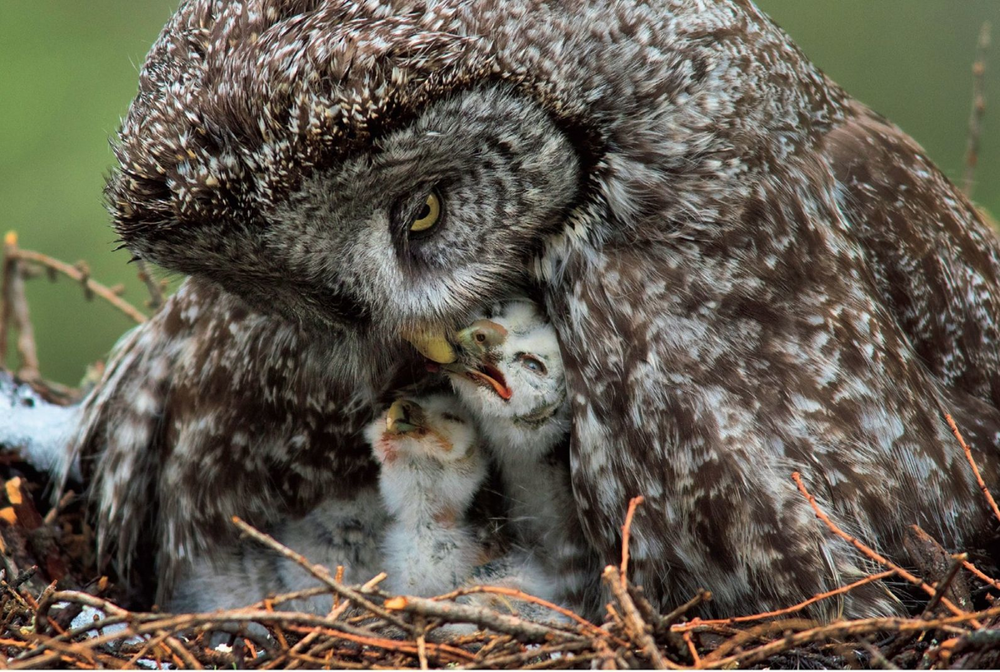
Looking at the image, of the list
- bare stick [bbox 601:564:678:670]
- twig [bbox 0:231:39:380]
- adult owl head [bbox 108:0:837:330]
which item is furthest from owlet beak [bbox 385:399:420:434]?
twig [bbox 0:231:39:380]

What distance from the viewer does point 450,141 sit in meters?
2.89

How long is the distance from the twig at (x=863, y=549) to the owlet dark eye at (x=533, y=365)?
72 centimetres

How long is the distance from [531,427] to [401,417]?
384 mm

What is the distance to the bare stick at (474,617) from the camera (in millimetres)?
2627

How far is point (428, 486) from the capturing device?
344 cm

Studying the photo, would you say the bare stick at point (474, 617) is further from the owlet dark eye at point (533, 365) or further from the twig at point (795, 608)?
the owlet dark eye at point (533, 365)

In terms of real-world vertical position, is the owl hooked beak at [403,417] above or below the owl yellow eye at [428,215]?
below

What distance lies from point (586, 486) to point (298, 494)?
1.00 meters

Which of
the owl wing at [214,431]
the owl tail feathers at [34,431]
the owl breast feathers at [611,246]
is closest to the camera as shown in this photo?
the owl breast feathers at [611,246]

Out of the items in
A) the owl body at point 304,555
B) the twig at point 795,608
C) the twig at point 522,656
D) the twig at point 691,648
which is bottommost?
the owl body at point 304,555

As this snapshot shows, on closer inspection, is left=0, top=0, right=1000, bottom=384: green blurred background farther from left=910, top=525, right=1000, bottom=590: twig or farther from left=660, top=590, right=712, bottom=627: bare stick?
left=660, top=590, right=712, bottom=627: bare stick

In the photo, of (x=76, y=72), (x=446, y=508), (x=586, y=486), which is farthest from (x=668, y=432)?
(x=76, y=72)

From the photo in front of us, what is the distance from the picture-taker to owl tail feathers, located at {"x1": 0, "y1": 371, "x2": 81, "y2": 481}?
165 inches

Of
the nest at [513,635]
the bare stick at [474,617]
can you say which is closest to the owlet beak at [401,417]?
the nest at [513,635]
